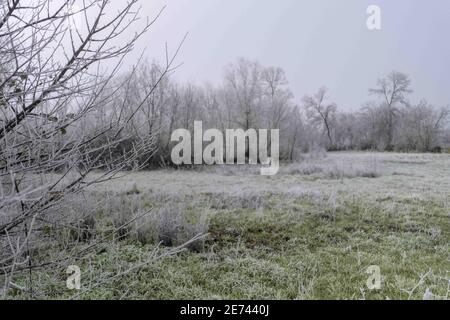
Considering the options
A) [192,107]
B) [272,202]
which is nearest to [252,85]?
[192,107]

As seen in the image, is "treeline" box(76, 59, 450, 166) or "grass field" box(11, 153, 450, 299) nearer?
"grass field" box(11, 153, 450, 299)

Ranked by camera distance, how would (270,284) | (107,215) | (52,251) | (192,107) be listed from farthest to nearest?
1. (192,107)
2. (107,215)
3. (52,251)
4. (270,284)

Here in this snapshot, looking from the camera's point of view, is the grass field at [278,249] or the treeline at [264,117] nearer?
the grass field at [278,249]

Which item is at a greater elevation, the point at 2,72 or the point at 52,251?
the point at 2,72

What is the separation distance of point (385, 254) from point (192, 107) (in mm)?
13190

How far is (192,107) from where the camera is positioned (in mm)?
16125

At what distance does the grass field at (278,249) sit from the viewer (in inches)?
113

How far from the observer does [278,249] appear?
3.96m

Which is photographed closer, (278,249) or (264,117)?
(278,249)

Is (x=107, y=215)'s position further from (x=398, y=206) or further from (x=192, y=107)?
(x=192, y=107)

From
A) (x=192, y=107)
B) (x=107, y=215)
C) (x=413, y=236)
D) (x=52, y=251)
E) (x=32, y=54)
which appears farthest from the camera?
(x=192, y=107)

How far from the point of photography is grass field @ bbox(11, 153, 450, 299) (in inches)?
113

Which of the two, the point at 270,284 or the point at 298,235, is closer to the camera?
the point at 270,284

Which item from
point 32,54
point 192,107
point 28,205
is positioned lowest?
point 28,205
